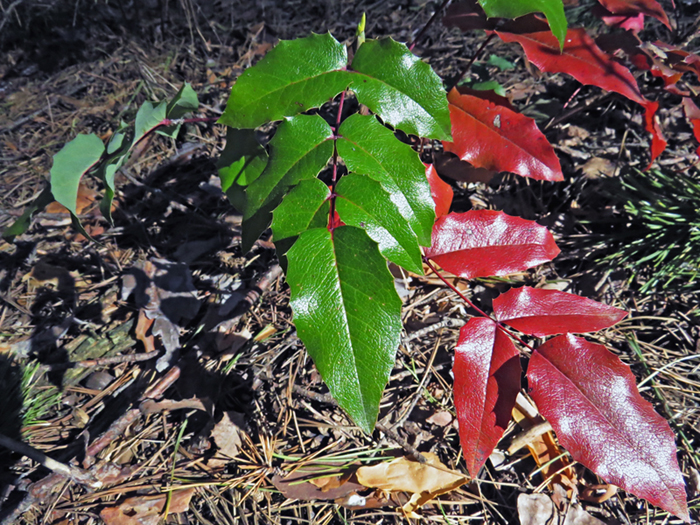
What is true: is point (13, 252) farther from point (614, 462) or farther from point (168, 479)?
point (614, 462)

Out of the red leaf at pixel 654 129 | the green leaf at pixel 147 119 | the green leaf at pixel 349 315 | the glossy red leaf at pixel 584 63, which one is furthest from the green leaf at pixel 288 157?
the red leaf at pixel 654 129

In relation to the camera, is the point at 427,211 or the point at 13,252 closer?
the point at 427,211

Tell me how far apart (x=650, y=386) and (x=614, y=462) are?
0.64m

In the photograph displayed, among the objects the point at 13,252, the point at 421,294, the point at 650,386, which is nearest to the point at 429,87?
the point at 421,294

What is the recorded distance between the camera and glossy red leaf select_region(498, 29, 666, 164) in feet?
3.34

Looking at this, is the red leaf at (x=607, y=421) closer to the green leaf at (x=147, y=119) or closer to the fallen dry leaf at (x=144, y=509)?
the fallen dry leaf at (x=144, y=509)

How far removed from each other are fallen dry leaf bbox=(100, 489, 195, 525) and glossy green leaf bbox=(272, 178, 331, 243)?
2.72 feet

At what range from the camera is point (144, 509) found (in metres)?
1.08

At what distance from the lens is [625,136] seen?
167cm

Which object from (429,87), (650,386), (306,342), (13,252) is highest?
(429,87)

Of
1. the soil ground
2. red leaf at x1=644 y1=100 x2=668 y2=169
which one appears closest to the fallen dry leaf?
the soil ground

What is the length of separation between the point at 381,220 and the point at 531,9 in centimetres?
57

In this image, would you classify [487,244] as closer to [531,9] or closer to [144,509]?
[531,9]

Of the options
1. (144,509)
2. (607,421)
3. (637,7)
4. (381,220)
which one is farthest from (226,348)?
(637,7)
